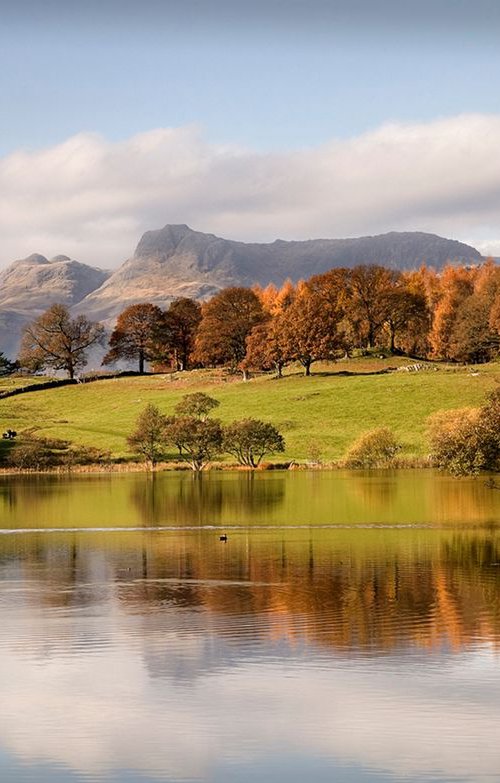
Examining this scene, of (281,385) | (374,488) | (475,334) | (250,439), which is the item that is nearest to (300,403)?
(281,385)

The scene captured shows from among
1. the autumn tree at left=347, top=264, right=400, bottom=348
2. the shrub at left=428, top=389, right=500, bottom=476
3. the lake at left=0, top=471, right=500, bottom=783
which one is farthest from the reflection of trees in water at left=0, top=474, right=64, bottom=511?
the autumn tree at left=347, top=264, right=400, bottom=348

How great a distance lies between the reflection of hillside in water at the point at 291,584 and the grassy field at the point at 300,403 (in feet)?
201

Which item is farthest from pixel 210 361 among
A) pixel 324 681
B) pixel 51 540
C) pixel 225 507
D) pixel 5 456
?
pixel 324 681

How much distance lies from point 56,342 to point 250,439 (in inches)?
3351

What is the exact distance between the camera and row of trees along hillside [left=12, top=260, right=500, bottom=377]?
6097 inches

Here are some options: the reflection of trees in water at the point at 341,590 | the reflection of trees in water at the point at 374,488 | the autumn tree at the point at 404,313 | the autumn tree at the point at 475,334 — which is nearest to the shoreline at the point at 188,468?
the reflection of trees in water at the point at 374,488

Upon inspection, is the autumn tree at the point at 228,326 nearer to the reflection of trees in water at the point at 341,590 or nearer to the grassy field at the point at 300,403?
the grassy field at the point at 300,403

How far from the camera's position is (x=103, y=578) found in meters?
38.7

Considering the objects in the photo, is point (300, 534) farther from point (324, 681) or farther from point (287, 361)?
point (287, 361)

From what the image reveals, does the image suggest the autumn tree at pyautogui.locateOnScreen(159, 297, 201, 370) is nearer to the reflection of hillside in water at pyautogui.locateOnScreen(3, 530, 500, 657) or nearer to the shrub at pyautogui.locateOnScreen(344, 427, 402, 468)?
the shrub at pyautogui.locateOnScreen(344, 427, 402, 468)

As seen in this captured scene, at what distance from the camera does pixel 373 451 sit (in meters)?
105

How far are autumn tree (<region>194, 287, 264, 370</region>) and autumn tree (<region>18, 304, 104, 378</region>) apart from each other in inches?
704

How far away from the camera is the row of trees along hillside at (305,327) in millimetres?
154875

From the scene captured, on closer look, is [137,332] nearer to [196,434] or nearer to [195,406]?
[195,406]
